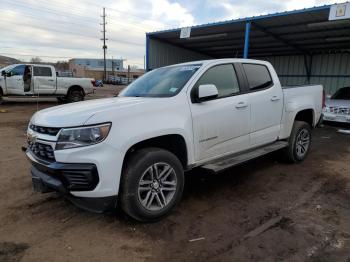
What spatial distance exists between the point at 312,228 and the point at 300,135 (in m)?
2.80

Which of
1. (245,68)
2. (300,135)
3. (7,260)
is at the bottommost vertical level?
(7,260)

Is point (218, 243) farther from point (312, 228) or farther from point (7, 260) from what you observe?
point (7, 260)

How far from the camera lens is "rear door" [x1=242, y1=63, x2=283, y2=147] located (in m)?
4.65

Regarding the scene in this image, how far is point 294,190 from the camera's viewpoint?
4.57 m

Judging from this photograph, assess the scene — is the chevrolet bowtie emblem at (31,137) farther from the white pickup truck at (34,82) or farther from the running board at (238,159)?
the white pickup truck at (34,82)

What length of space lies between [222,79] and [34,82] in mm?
13208

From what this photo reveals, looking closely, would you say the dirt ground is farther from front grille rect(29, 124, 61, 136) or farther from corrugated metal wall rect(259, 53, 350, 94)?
corrugated metal wall rect(259, 53, 350, 94)

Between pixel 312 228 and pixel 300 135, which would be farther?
pixel 300 135

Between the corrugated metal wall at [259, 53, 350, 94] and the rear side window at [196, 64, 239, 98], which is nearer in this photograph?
the rear side window at [196, 64, 239, 98]

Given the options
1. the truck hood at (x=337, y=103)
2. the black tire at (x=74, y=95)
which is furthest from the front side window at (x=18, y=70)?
the truck hood at (x=337, y=103)

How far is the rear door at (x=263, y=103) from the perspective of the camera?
4652 mm

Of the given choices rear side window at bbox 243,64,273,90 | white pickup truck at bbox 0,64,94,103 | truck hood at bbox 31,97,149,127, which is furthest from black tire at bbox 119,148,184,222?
white pickup truck at bbox 0,64,94,103

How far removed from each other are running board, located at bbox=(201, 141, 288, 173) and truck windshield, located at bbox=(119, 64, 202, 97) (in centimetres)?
106

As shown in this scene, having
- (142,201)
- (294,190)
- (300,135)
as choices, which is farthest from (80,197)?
(300,135)
